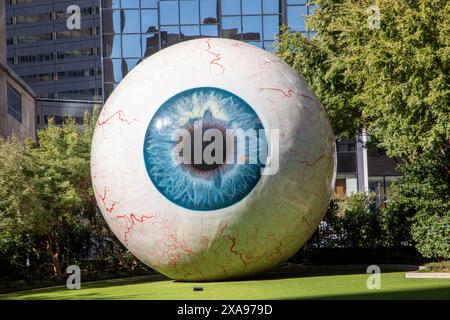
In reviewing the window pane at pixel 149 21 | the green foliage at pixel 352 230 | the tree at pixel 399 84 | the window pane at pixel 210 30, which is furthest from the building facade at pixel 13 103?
the green foliage at pixel 352 230

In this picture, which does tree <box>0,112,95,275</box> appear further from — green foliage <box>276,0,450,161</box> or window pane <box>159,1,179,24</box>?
window pane <box>159,1,179,24</box>

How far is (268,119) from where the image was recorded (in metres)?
16.8

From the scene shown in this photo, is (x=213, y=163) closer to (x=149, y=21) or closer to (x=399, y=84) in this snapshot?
(x=399, y=84)

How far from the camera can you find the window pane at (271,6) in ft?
181

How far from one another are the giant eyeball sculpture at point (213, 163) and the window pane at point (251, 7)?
3793 centimetres

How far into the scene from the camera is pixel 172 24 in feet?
180

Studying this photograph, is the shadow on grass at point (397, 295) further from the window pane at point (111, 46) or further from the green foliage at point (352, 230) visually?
the window pane at point (111, 46)

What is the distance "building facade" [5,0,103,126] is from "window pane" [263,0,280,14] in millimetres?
62040

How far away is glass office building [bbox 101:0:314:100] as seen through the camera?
54.6 m

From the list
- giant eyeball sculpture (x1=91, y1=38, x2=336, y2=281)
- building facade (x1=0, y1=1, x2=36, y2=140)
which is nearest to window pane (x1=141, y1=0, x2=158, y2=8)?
building facade (x1=0, y1=1, x2=36, y2=140)
